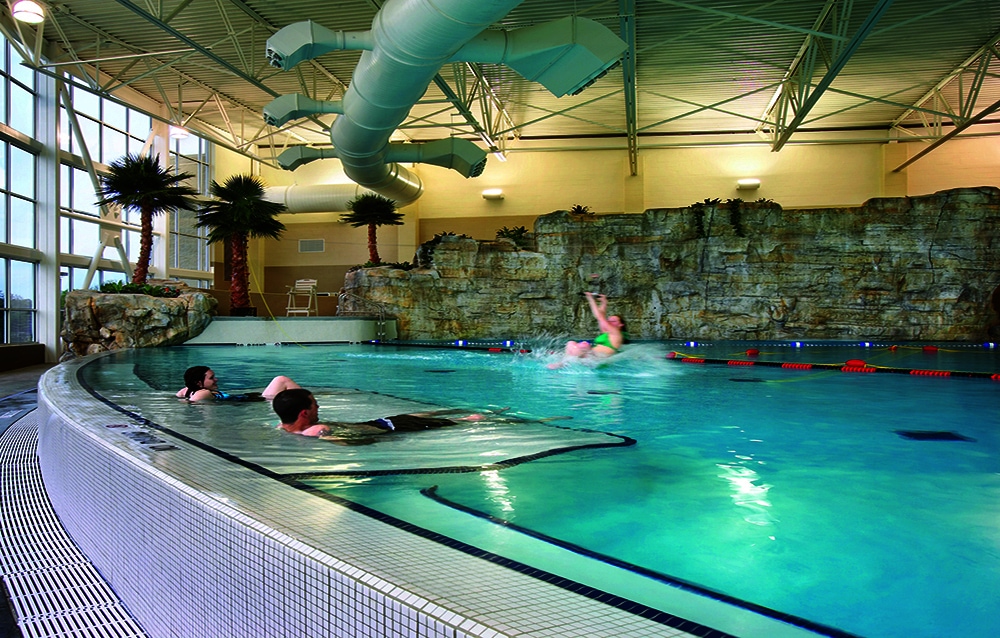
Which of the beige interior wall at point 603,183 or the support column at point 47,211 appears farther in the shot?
the beige interior wall at point 603,183

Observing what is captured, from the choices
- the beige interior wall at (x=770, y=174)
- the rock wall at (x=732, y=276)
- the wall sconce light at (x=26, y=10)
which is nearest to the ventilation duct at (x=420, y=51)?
the wall sconce light at (x=26, y=10)

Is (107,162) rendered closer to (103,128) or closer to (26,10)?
(103,128)

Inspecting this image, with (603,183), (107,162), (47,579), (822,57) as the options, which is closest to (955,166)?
(822,57)

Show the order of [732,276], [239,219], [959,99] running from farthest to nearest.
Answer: [959,99] < [732,276] < [239,219]

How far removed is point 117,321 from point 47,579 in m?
12.3

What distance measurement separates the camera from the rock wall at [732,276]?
15109 mm

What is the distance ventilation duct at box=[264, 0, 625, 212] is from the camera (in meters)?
6.78

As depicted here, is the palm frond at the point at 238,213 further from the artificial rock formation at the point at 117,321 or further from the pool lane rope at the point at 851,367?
the pool lane rope at the point at 851,367

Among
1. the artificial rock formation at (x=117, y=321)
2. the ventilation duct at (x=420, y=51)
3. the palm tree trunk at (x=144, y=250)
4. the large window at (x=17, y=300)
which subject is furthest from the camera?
the palm tree trunk at (x=144, y=250)

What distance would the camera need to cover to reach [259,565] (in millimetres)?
1553

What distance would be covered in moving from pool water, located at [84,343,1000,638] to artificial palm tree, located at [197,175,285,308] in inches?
373

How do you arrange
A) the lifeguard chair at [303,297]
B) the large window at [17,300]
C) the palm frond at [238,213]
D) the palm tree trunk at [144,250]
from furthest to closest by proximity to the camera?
the lifeguard chair at [303,297], the palm frond at [238,213], the palm tree trunk at [144,250], the large window at [17,300]

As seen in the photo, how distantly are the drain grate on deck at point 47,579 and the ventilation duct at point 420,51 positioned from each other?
5.32 m

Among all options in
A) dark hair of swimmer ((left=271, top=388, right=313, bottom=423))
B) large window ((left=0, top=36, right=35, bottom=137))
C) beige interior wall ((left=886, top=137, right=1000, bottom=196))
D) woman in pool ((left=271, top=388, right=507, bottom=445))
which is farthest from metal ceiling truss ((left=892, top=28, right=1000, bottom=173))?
large window ((left=0, top=36, right=35, bottom=137))
